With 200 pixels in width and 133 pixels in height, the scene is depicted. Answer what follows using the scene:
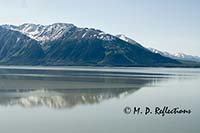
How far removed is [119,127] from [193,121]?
4194 mm

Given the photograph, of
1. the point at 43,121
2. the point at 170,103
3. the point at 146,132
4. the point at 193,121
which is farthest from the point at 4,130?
the point at 170,103

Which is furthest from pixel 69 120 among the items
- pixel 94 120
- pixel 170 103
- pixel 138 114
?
pixel 170 103

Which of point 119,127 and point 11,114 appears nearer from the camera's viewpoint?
point 119,127

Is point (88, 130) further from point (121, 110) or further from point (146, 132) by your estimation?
point (121, 110)

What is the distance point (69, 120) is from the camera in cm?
1975

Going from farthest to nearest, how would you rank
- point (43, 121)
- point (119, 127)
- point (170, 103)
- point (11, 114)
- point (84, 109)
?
point (170, 103), point (84, 109), point (11, 114), point (43, 121), point (119, 127)

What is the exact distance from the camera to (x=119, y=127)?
17938 millimetres

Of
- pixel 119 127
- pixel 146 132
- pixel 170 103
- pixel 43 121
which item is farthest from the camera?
pixel 170 103

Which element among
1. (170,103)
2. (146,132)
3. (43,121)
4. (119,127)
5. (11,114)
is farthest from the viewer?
(170,103)

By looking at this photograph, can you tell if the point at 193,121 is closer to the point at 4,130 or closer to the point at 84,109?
the point at 84,109

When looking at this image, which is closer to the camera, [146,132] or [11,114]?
[146,132]

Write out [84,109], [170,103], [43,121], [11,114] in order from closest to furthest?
[43,121]
[11,114]
[84,109]
[170,103]

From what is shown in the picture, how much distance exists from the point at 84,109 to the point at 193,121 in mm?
7122

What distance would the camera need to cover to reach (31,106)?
25.2 metres
